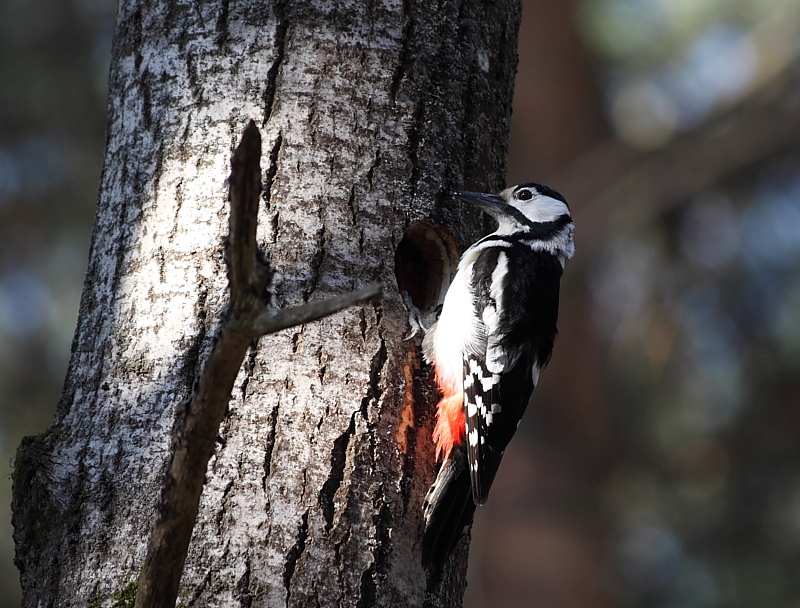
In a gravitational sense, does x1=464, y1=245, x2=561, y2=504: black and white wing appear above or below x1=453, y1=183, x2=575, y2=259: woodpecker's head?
below

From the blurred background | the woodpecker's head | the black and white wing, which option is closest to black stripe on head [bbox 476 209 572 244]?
the woodpecker's head

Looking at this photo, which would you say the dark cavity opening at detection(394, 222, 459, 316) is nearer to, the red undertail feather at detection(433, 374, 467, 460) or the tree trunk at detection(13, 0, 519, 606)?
the tree trunk at detection(13, 0, 519, 606)

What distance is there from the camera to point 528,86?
8.62 metres

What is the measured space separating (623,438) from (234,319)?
6990 millimetres

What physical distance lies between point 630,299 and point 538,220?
15.8 ft

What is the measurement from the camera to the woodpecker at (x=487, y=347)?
2662 mm

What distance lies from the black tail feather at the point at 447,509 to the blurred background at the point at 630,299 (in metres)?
4.78

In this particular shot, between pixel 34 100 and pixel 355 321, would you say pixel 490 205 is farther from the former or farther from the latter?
pixel 34 100

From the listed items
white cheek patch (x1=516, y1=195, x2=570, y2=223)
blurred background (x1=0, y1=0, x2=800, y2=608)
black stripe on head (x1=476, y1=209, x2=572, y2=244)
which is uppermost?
blurred background (x1=0, y1=0, x2=800, y2=608)

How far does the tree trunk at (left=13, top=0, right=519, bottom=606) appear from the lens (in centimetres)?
221

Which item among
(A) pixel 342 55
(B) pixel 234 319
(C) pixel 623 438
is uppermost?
(C) pixel 623 438

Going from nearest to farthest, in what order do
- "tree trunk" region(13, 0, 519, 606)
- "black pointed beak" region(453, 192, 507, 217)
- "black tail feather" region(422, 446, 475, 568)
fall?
"tree trunk" region(13, 0, 519, 606), "black tail feather" region(422, 446, 475, 568), "black pointed beak" region(453, 192, 507, 217)

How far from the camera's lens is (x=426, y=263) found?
336cm

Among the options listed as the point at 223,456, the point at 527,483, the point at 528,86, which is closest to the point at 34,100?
the point at 528,86
